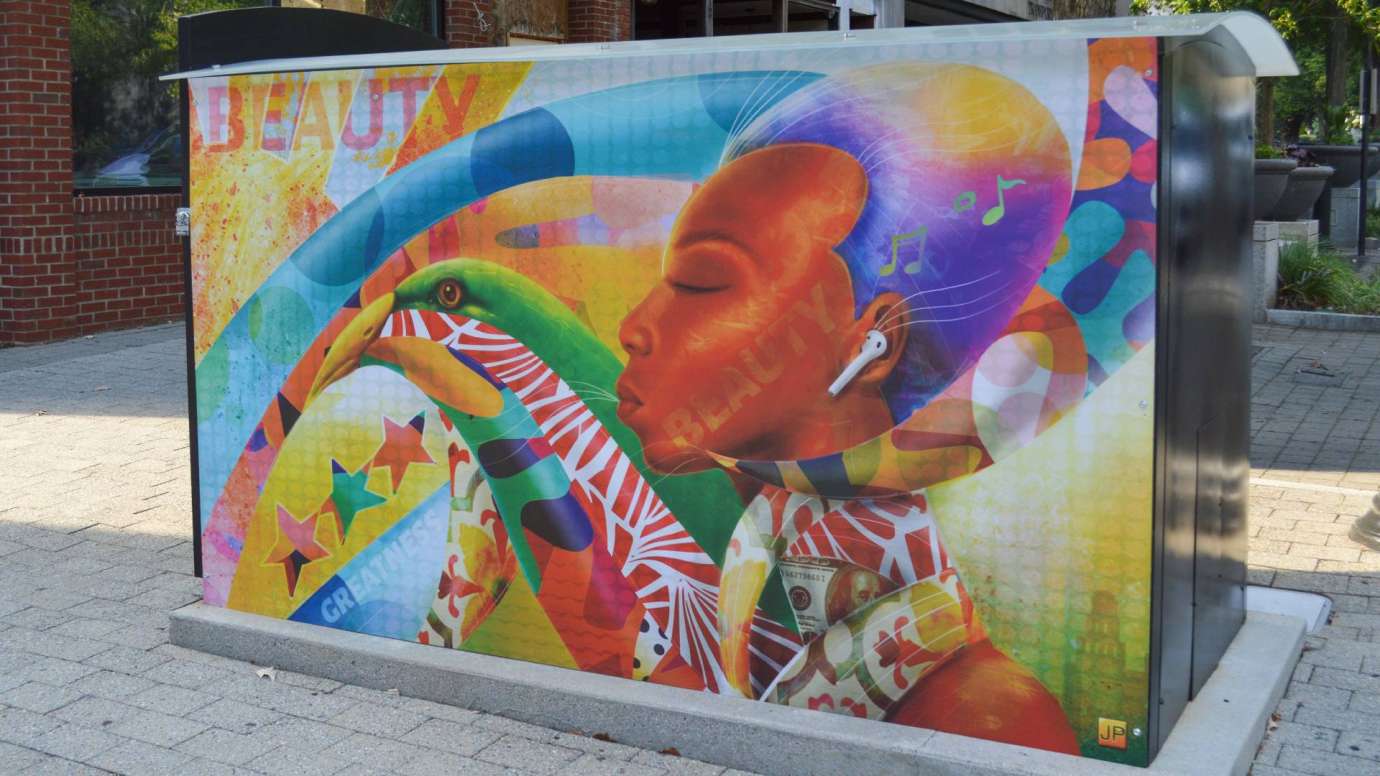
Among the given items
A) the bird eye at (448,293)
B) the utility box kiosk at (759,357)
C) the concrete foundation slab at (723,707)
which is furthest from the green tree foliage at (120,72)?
the bird eye at (448,293)

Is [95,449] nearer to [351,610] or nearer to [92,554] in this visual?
[92,554]

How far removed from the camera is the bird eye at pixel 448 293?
4.78 metres

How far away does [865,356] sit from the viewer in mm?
4105

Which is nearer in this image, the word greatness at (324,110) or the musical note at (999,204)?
the musical note at (999,204)

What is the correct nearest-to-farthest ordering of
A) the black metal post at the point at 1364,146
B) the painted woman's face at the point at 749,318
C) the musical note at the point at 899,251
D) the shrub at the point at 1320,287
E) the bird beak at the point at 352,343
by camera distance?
1. the musical note at the point at 899,251
2. the painted woman's face at the point at 749,318
3. the bird beak at the point at 352,343
4. the shrub at the point at 1320,287
5. the black metal post at the point at 1364,146

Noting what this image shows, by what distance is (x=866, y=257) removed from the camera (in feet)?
13.4

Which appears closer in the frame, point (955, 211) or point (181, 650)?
point (955, 211)

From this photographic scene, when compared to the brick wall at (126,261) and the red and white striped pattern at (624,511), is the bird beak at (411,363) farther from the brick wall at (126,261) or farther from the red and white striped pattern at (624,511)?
the brick wall at (126,261)

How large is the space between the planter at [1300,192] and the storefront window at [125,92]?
11.2 m

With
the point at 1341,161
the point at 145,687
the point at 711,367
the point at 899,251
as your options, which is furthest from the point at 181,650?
the point at 1341,161

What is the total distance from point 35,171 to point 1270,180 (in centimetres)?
1222

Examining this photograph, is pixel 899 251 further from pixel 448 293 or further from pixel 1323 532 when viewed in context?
pixel 1323 532

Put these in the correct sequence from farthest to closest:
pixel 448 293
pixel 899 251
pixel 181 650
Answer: pixel 181 650
pixel 448 293
pixel 899 251

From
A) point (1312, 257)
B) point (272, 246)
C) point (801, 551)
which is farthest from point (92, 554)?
point (1312, 257)
